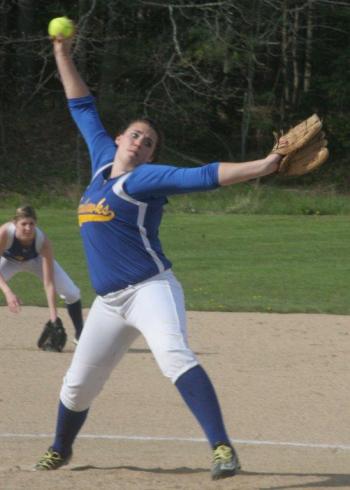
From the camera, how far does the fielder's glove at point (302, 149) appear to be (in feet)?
17.4

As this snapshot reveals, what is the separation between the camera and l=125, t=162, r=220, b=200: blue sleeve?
205 inches

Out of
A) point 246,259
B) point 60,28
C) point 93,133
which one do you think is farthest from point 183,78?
point 93,133

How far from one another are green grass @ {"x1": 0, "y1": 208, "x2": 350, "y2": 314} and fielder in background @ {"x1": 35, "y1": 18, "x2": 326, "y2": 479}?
7.34 metres

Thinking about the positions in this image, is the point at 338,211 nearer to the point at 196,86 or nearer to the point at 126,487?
the point at 196,86

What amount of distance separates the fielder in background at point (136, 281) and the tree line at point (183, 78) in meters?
25.8

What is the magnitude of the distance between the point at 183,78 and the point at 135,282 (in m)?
28.5

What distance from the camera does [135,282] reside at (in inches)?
222

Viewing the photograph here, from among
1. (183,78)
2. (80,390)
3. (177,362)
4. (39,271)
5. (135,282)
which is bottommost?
(183,78)

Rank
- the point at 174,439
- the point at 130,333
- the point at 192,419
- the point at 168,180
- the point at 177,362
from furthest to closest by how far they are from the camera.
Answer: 1. the point at 192,419
2. the point at 174,439
3. the point at 130,333
4. the point at 177,362
5. the point at 168,180

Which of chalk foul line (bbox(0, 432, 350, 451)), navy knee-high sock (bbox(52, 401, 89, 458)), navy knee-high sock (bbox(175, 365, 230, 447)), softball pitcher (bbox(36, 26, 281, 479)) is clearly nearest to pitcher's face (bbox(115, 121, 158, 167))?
softball pitcher (bbox(36, 26, 281, 479))

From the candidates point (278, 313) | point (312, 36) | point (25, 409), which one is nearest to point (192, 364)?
point (25, 409)

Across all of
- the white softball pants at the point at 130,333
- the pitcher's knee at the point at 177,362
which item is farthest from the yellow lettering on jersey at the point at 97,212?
the pitcher's knee at the point at 177,362

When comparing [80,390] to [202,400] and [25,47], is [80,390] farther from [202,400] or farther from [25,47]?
[25,47]

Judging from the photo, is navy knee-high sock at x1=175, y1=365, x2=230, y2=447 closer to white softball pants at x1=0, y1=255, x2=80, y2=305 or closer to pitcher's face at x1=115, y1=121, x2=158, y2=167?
pitcher's face at x1=115, y1=121, x2=158, y2=167
